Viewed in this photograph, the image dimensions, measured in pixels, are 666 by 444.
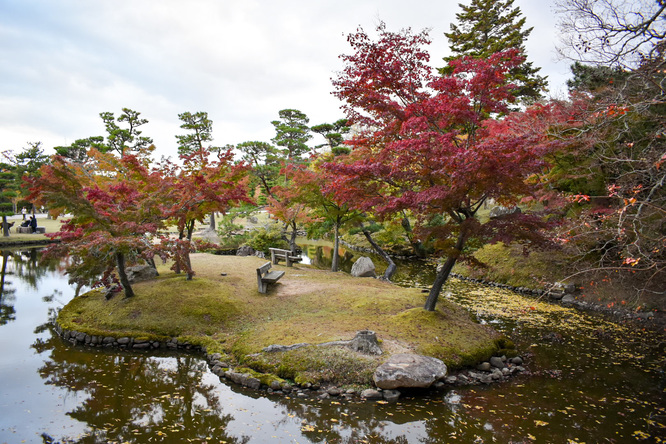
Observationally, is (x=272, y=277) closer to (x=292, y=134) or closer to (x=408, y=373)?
(x=408, y=373)

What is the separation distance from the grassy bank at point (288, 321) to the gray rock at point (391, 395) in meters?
0.36

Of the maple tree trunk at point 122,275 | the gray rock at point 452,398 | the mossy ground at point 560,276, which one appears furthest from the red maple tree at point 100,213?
the mossy ground at point 560,276

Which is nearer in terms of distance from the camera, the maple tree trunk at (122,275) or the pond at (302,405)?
the pond at (302,405)

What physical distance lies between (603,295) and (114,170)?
49.1ft

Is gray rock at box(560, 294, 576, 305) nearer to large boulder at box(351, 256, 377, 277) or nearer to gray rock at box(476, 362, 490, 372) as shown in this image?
large boulder at box(351, 256, 377, 277)

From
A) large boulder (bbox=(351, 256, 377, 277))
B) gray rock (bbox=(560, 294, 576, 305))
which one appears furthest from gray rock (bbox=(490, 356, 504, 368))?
large boulder (bbox=(351, 256, 377, 277))

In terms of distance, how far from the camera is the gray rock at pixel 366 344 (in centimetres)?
639

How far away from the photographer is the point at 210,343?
736cm

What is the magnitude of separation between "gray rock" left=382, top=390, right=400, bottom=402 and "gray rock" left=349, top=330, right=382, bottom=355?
82 centimetres

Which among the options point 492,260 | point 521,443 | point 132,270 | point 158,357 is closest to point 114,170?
point 132,270

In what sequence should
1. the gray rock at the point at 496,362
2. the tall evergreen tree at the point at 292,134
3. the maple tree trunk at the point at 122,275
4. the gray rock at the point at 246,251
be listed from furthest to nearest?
the tall evergreen tree at the point at 292,134
the gray rock at the point at 246,251
the maple tree trunk at the point at 122,275
the gray rock at the point at 496,362

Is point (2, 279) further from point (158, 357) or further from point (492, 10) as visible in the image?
point (492, 10)

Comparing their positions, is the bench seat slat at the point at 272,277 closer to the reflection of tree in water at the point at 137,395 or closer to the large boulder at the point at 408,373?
the reflection of tree in water at the point at 137,395

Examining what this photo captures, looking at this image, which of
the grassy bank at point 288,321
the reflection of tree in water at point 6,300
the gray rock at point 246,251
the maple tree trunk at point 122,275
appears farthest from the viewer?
the gray rock at point 246,251
